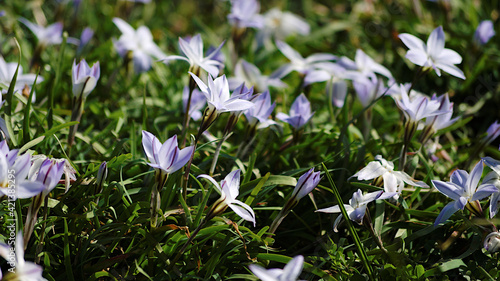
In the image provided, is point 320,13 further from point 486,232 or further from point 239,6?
point 486,232

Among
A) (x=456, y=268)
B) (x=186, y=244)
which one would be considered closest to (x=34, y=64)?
(x=186, y=244)

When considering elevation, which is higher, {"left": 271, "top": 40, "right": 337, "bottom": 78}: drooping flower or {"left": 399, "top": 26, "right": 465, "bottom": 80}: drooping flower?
{"left": 399, "top": 26, "right": 465, "bottom": 80}: drooping flower

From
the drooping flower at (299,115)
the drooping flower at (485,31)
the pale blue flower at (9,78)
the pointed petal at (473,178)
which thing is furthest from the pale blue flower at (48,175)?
the drooping flower at (485,31)

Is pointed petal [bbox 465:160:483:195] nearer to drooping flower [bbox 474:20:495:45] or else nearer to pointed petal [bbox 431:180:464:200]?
pointed petal [bbox 431:180:464:200]

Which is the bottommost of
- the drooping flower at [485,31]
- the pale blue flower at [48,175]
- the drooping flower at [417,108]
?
the pale blue flower at [48,175]

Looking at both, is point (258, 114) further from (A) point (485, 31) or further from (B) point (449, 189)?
(A) point (485, 31)

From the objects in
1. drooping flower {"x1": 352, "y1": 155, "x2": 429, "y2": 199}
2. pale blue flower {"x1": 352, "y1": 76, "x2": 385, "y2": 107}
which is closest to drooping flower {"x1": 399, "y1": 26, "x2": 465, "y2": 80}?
pale blue flower {"x1": 352, "y1": 76, "x2": 385, "y2": 107}

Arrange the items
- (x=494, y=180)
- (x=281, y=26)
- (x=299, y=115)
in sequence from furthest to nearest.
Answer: (x=281, y=26)
(x=299, y=115)
(x=494, y=180)

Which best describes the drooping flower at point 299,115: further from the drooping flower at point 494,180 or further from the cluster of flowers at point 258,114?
the drooping flower at point 494,180

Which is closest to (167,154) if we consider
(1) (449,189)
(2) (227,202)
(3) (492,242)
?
(2) (227,202)
